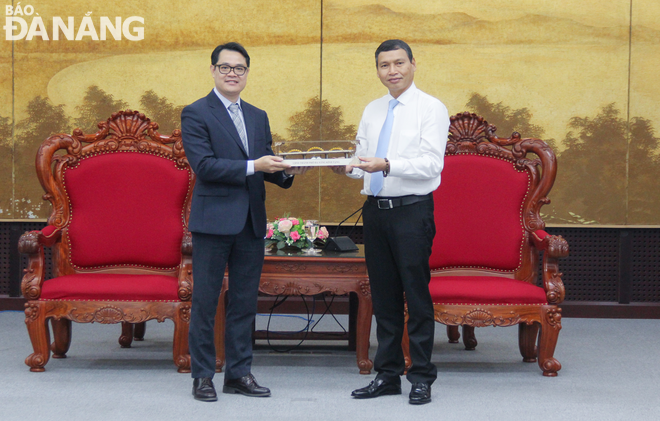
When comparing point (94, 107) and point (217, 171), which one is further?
point (94, 107)

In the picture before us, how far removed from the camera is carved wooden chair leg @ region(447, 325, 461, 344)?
13.9ft

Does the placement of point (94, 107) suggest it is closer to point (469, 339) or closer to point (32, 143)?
point (32, 143)

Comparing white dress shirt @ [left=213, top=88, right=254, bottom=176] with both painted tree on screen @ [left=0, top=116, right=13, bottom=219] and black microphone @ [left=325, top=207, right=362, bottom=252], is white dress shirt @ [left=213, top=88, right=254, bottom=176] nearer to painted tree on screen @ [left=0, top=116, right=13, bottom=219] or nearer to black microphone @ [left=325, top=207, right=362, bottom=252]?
black microphone @ [left=325, top=207, right=362, bottom=252]

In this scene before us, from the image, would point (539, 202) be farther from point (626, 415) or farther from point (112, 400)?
point (112, 400)

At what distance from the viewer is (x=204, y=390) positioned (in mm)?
2961

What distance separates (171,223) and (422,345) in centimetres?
167

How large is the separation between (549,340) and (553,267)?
38 cm

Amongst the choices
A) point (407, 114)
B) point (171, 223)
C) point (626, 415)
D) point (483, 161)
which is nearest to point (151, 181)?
point (171, 223)

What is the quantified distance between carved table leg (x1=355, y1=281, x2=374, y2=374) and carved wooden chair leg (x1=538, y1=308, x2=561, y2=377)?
889mm

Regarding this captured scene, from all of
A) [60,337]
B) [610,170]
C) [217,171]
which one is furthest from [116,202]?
[610,170]

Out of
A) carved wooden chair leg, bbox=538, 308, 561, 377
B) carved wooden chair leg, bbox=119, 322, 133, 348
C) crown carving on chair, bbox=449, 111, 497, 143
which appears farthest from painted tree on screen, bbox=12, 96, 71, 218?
carved wooden chair leg, bbox=538, 308, 561, 377

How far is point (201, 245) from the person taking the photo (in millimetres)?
2955

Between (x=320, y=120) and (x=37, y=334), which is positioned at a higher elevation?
(x=320, y=120)

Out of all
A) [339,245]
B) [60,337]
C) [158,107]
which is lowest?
[60,337]
